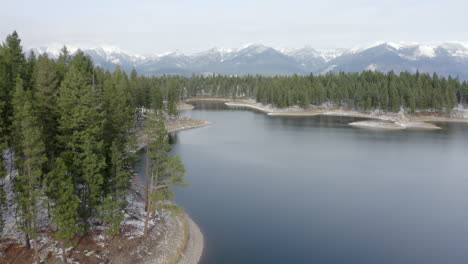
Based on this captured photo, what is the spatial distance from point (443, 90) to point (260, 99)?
8086 centimetres

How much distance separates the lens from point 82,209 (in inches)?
994

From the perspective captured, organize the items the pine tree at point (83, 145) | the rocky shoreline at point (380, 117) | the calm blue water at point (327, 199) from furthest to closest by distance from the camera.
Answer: the rocky shoreline at point (380, 117) < the calm blue water at point (327, 199) < the pine tree at point (83, 145)

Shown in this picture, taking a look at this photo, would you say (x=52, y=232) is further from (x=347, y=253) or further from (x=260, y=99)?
(x=260, y=99)

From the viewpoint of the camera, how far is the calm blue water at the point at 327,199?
27984mm

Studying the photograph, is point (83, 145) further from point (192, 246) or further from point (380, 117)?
point (380, 117)

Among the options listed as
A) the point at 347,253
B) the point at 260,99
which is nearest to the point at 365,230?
the point at 347,253

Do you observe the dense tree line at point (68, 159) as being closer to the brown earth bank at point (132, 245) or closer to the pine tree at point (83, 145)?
the pine tree at point (83, 145)

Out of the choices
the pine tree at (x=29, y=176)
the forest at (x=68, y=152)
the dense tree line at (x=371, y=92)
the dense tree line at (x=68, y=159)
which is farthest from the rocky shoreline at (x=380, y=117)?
the pine tree at (x=29, y=176)

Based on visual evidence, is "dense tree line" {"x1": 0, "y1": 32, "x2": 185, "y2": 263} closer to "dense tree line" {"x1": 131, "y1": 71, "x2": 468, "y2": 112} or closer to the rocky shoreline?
"dense tree line" {"x1": 131, "y1": 71, "x2": 468, "y2": 112}

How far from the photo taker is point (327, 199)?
3972cm

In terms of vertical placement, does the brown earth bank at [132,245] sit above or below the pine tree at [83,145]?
below

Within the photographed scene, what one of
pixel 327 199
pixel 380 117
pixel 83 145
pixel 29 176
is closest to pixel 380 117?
pixel 380 117

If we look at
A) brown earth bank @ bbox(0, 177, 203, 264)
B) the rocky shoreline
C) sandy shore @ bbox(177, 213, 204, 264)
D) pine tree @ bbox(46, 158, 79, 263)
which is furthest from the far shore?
pine tree @ bbox(46, 158, 79, 263)

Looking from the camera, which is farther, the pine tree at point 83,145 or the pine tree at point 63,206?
the pine tree at point 83,145
